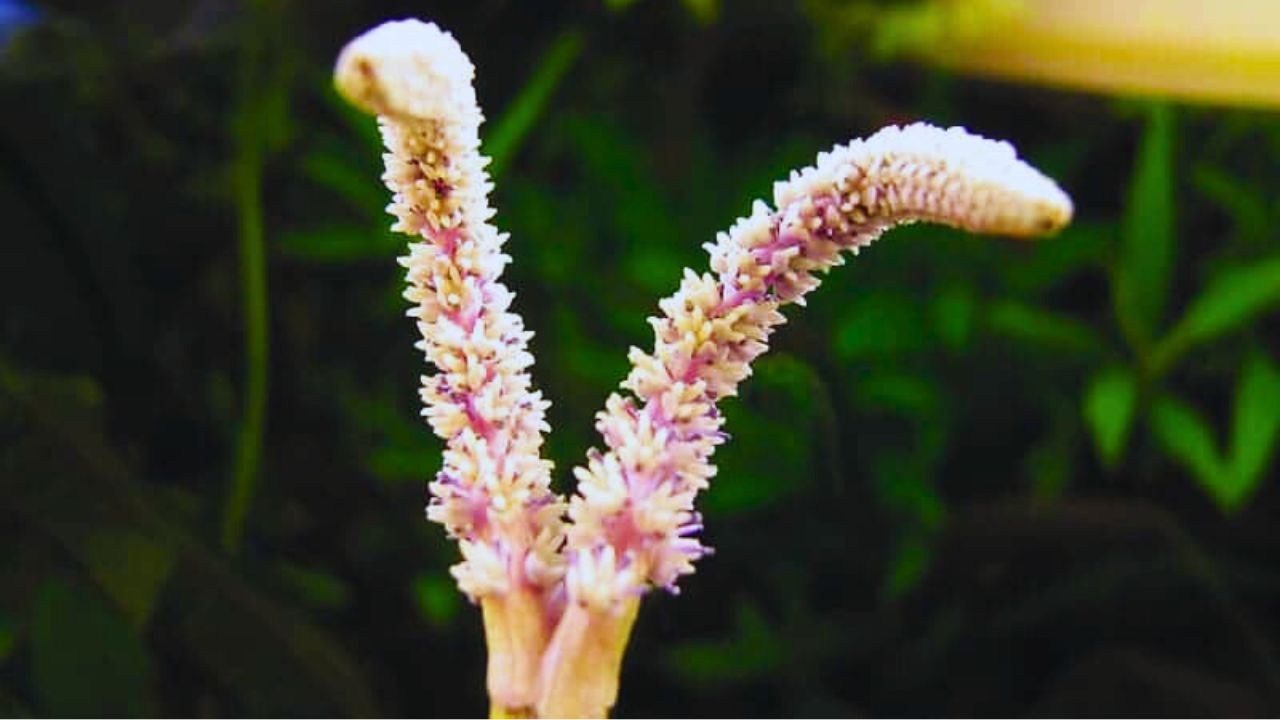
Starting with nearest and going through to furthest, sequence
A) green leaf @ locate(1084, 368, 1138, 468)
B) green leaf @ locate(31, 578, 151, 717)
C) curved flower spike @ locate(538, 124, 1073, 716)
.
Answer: curved flower spike @ locate(538, 124, 1073, 716) < green leaf @ locate(31, 578, 151, 717) < green leaf @ locate(1084, 368, 1138, 468)

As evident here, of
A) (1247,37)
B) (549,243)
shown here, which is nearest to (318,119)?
(549,243)

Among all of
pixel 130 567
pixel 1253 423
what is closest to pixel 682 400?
pixel 130 567

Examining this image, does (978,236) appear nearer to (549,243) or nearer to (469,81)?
(549,243)

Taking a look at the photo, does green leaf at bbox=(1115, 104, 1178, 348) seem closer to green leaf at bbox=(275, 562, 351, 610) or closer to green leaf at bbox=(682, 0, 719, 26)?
green leaf at bbox=(682, 0, 719, 26)

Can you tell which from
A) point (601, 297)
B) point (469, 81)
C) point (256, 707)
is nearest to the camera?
point (469, 81)

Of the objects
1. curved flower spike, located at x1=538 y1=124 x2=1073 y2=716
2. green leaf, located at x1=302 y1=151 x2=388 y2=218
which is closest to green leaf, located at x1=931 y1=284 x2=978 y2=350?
green leaf, located at x1=302 y1=151 x2=388 y2=218

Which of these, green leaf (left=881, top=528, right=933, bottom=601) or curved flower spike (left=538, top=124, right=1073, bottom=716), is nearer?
curved flower spike (left=538, top=124, right=1073, bottom=716)

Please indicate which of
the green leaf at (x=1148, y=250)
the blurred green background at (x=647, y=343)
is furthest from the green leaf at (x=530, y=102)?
the green leaf at (x=1148, y=250)
